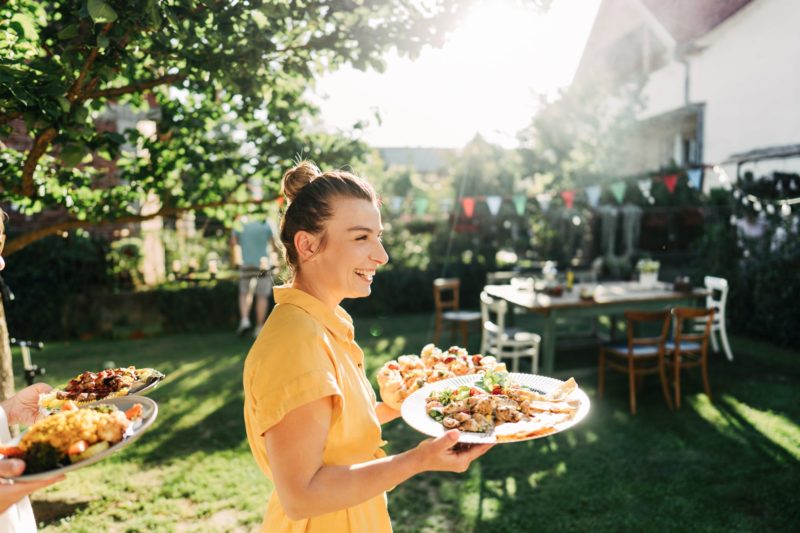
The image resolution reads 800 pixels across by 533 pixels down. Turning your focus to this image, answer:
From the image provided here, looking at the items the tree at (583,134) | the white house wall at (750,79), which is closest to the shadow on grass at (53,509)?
the white house wall at (750,79)

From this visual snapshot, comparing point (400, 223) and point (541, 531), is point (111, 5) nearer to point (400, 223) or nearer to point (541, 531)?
point (541, 531)

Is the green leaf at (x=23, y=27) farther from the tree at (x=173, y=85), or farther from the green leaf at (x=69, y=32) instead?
the green leaf at (x=69, y=32)

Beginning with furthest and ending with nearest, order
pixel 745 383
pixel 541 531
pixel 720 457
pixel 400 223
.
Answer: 1. pixel 400 223
2. pixel 745 383
3. pixel 720 457
4. pixel 541 531

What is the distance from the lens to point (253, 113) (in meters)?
3.57

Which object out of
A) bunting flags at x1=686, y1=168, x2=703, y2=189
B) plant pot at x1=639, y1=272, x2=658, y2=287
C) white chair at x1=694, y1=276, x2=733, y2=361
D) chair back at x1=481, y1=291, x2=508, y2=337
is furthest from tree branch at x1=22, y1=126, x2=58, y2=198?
bunting flags at x1=686, y1=168, x2=703, y2=189

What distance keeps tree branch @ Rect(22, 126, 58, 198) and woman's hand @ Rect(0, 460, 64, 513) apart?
151 cm

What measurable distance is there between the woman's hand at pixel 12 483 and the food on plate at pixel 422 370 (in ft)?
3.83

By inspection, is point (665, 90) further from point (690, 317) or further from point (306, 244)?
point (306, 244)

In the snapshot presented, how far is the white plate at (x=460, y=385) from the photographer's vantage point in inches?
61.4

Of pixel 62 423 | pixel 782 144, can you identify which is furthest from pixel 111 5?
pixel 782 144

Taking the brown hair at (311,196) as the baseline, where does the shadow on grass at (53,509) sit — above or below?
below

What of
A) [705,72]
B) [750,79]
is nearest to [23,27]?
[750,79]

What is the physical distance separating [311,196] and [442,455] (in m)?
0.78

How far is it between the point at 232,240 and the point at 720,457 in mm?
7407
